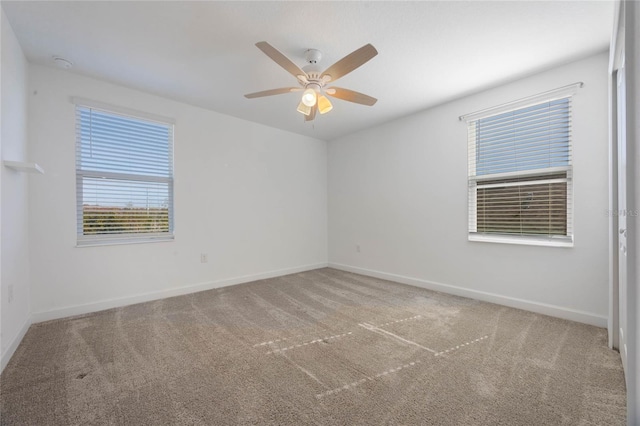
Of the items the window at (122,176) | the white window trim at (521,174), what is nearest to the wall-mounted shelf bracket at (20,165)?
the window at (122,176)

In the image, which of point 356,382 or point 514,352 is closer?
point 356,382

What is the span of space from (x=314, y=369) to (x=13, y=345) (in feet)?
7.72

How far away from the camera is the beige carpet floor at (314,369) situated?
1.49 metres

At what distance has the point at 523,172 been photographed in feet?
10.0

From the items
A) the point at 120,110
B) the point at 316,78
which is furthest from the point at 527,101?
the point at 120,110

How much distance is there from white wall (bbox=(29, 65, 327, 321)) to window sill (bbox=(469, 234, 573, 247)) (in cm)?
283

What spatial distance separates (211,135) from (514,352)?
4209 millimetres

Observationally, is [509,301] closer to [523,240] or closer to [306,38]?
[523,240]

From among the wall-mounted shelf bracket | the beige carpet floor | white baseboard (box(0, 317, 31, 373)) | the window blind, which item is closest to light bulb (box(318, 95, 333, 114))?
the window blind

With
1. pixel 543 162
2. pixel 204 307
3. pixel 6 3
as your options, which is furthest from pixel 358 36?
pixel 204 307

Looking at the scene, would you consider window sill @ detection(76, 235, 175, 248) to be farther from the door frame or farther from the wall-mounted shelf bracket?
the door frame

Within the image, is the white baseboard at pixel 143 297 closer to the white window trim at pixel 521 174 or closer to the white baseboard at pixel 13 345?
the white baseboard at pixel 13 345

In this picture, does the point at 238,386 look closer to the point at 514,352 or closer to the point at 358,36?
the point at 514,352

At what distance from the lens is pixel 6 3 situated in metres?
1.92
